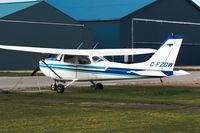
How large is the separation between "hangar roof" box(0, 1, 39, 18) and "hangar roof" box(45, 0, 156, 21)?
38.8 feet

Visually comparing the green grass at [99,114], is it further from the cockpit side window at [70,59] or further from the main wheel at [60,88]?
the cockpit side window at [70,59]

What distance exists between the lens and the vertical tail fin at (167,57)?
962 inches

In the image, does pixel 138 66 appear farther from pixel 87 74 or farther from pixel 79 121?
pixel 79 121

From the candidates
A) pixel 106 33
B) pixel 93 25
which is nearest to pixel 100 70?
pixel 106 33

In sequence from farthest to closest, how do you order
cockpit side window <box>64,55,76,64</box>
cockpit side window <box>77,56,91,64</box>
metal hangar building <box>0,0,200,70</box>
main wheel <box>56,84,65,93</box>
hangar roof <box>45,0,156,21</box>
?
hangar roof <box>45,0,156,21</box>
metal hangar building <box>0,0,200,70</box>
cockpit side window <box>64,55,76,64</box>
cockpit side window <box>77,56,91,64</box>
main wheel <box>56,84,65,93</box>

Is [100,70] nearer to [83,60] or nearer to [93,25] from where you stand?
[83,60]

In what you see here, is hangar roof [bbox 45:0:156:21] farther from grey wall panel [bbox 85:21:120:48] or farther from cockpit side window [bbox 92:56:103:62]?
cockpit side window [bbox 92:56:103:62]

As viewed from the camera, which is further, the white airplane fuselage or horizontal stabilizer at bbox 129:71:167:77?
the white airplane fuselage

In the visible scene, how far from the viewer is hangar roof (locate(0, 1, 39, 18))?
204ft

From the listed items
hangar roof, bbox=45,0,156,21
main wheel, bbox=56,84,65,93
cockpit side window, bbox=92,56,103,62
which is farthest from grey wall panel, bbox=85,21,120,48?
main wheel, bbox=56,84,65,93

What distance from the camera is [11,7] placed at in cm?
6519

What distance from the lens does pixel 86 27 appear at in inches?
2768

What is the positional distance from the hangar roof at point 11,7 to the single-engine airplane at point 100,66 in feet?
114

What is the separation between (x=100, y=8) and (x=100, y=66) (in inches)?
2082
